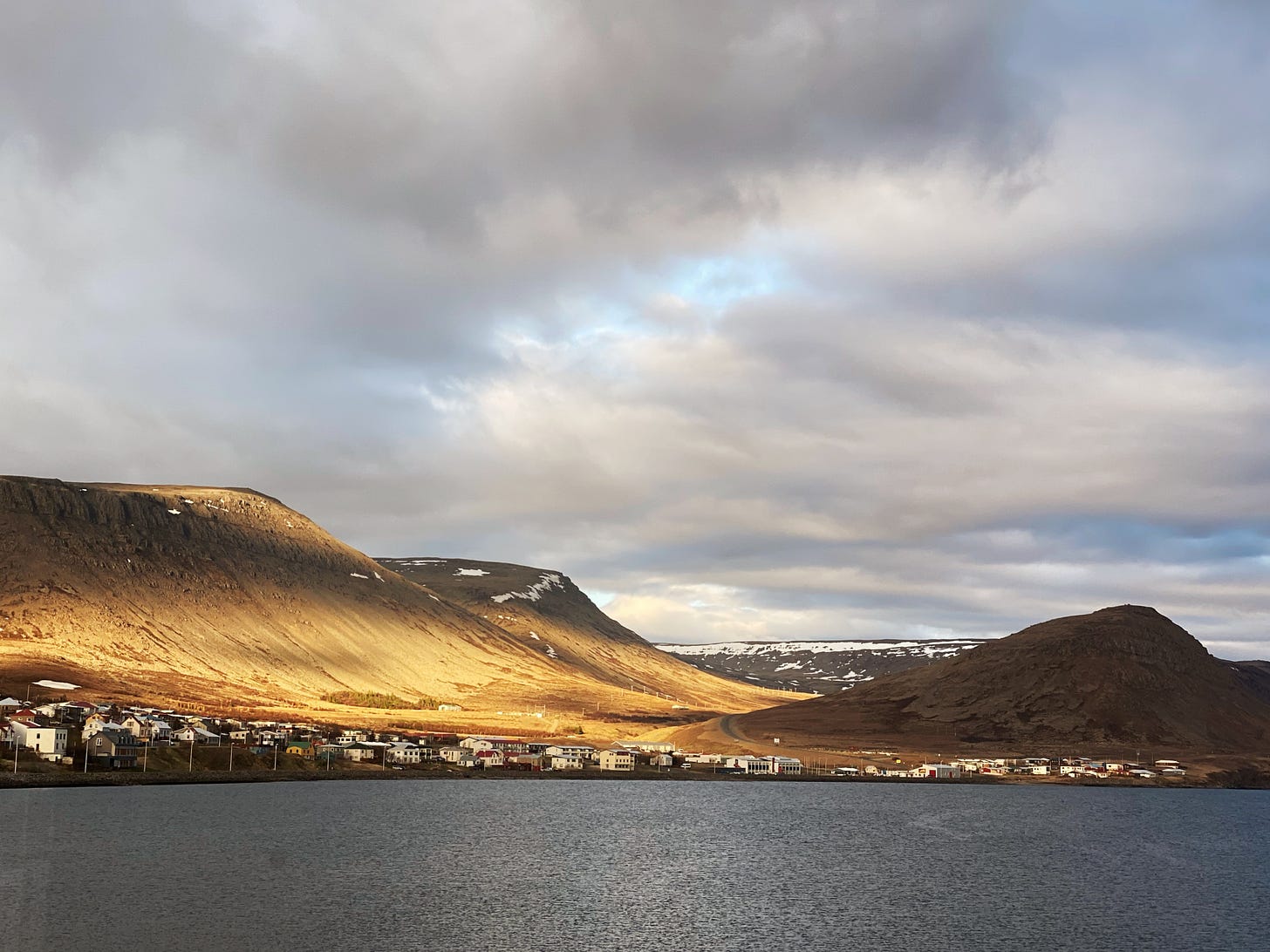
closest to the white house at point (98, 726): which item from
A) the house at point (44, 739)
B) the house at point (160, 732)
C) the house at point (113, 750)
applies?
the house at point (113, 750)

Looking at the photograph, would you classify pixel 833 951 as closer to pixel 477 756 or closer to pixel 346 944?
pixel 346 944

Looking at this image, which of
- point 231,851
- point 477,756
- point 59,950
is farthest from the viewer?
point 477,756

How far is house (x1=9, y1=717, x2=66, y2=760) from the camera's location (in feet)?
476

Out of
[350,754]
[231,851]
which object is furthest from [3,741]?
[231,851]

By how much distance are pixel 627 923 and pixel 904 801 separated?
385ft

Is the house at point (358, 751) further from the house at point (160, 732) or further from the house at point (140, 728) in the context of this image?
the house at point (140, 728)

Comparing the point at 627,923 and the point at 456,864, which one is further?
the point at 456,864

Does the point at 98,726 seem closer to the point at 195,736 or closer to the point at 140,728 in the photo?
the point at 140,728

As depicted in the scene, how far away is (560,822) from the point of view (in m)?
129

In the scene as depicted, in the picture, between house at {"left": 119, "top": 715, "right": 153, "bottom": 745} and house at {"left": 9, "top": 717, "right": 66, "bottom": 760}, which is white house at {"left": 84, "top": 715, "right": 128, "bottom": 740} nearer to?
house at {"left": 119, "top": 715, "right": 153, "bottom": 745}

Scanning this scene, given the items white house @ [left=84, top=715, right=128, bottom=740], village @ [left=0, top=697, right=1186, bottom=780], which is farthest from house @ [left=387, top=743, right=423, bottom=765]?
white house @ [left=84, top=715, right=128, bottom=740]

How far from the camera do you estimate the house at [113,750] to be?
148 meters

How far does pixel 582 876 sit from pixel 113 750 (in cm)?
8993

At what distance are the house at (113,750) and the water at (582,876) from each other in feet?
41.1
